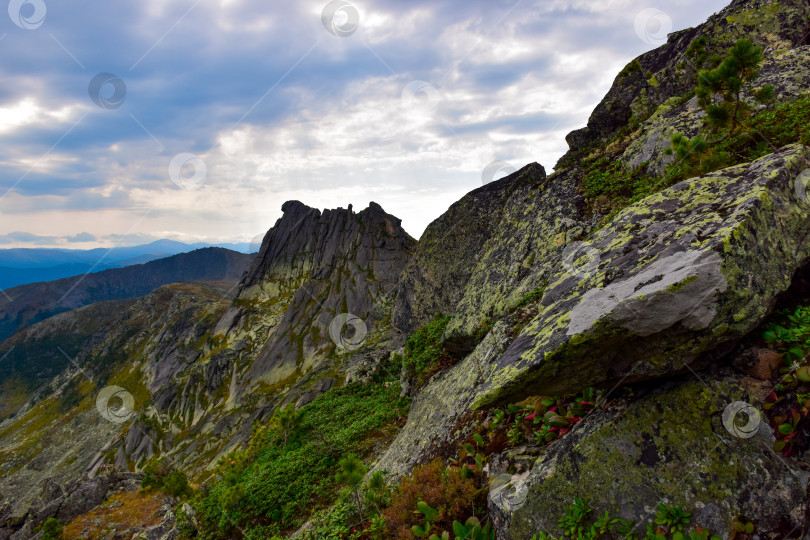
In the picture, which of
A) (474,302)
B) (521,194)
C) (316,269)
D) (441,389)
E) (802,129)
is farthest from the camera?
(316,269)

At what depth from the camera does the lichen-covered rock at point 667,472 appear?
199 inches

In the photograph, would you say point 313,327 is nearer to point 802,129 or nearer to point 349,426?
point 349,426

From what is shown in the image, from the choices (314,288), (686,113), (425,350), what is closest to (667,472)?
(425,350)

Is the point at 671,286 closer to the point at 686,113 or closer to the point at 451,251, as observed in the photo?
the point at 686,113

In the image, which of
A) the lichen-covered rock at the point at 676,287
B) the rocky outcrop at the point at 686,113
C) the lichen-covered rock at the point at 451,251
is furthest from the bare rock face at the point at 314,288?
the lichen-covered rock at the point at 676,287

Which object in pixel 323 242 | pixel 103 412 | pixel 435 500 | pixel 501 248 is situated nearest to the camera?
pixel 435 500

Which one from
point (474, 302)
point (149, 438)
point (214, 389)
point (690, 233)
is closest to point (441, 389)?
point (474, 302)

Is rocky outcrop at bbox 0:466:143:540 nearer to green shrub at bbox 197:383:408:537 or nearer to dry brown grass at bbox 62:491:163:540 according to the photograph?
dry brown grass at bbox 62:491:163:540

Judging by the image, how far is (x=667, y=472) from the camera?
5902 millimetres

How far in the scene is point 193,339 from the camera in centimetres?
15150

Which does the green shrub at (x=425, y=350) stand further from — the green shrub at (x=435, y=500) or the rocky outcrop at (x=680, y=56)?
the rocky outcrop at (x=680, y=56)

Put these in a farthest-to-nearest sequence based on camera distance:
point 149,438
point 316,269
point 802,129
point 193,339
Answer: point 193,339, point 316,269, point 149,438, point 802,129

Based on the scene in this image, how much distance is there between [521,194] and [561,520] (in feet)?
57.9

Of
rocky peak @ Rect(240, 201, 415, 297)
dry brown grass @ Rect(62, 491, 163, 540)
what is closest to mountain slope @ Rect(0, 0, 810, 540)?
dry brown grass @ Rect(62, 491, 163, 540)
